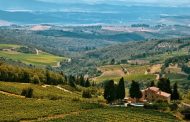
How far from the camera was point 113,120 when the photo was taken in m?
93.7

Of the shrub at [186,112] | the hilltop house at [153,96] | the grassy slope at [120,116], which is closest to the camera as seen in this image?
the grassy slope at [120,116]

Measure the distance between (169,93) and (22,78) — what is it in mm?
46448

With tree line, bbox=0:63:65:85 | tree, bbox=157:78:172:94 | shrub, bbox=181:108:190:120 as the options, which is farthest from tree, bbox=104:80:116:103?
tree line, bbox=0:63:65:85

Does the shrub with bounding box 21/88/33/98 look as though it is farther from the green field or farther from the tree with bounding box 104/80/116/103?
the tree with bounding box 104/80/116/103

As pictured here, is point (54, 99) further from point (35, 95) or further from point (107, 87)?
point (107, 87)

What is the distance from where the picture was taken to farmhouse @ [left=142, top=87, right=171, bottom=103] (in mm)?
128750

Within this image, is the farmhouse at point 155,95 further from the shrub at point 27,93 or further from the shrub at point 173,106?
the shrub at point 27,93

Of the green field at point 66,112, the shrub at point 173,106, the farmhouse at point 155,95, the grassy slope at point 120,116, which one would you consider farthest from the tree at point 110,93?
the grassy slope at point 120,116

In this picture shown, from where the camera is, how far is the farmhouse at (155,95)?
12875 cm

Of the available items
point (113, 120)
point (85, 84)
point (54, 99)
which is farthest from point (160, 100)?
point (85, 84)

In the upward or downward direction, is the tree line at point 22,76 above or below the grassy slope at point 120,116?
above

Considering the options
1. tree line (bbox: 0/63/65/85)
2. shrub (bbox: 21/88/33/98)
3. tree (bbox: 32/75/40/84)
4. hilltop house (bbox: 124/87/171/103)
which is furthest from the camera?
tree (bbox: 32/75/40/84)

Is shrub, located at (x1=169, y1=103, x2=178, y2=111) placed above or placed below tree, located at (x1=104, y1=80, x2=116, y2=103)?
below

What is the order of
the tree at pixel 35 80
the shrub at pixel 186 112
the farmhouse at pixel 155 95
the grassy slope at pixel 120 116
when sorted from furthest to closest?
1. the tree at pixel 35 80
2. the farmhouse at pixel 155 95
3. the shrub at pixel 186 112
4. the grassy slope at pixel 120 116
